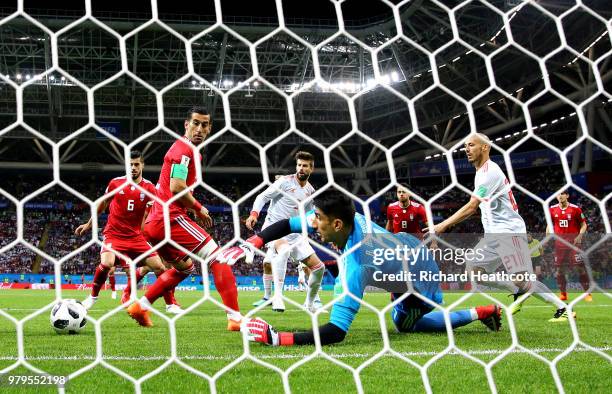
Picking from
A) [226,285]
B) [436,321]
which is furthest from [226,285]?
[436,321]

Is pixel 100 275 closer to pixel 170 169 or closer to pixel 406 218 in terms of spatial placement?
pixel 170 169

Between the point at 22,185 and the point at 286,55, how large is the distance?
15900mm

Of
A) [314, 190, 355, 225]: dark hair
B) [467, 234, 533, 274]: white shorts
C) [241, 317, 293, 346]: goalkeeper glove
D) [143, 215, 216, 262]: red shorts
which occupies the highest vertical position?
[314, 190, 355, 225]: dark hair

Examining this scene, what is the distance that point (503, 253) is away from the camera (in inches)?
166

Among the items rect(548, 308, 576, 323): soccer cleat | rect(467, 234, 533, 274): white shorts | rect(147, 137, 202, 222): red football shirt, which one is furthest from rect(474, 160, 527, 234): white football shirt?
rect(147, 137, 202, 222): red football shirt

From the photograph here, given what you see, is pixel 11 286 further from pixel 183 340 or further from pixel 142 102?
pixel 183 340

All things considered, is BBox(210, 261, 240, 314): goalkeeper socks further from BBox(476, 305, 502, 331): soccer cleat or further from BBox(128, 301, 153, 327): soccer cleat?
BBox(476, 305, 502, 331): soccer cleat

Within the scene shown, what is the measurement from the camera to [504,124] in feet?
78.6

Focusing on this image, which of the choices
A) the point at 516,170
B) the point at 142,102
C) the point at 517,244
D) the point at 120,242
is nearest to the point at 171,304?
the point at 120,242

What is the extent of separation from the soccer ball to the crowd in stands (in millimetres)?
17070

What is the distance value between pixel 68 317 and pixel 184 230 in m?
1.14

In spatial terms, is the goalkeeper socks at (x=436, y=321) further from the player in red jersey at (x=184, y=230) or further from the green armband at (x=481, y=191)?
the player in red jersey at (x=184, y=230)

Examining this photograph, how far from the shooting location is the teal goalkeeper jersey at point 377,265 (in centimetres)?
308

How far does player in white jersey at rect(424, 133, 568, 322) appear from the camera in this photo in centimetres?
380
